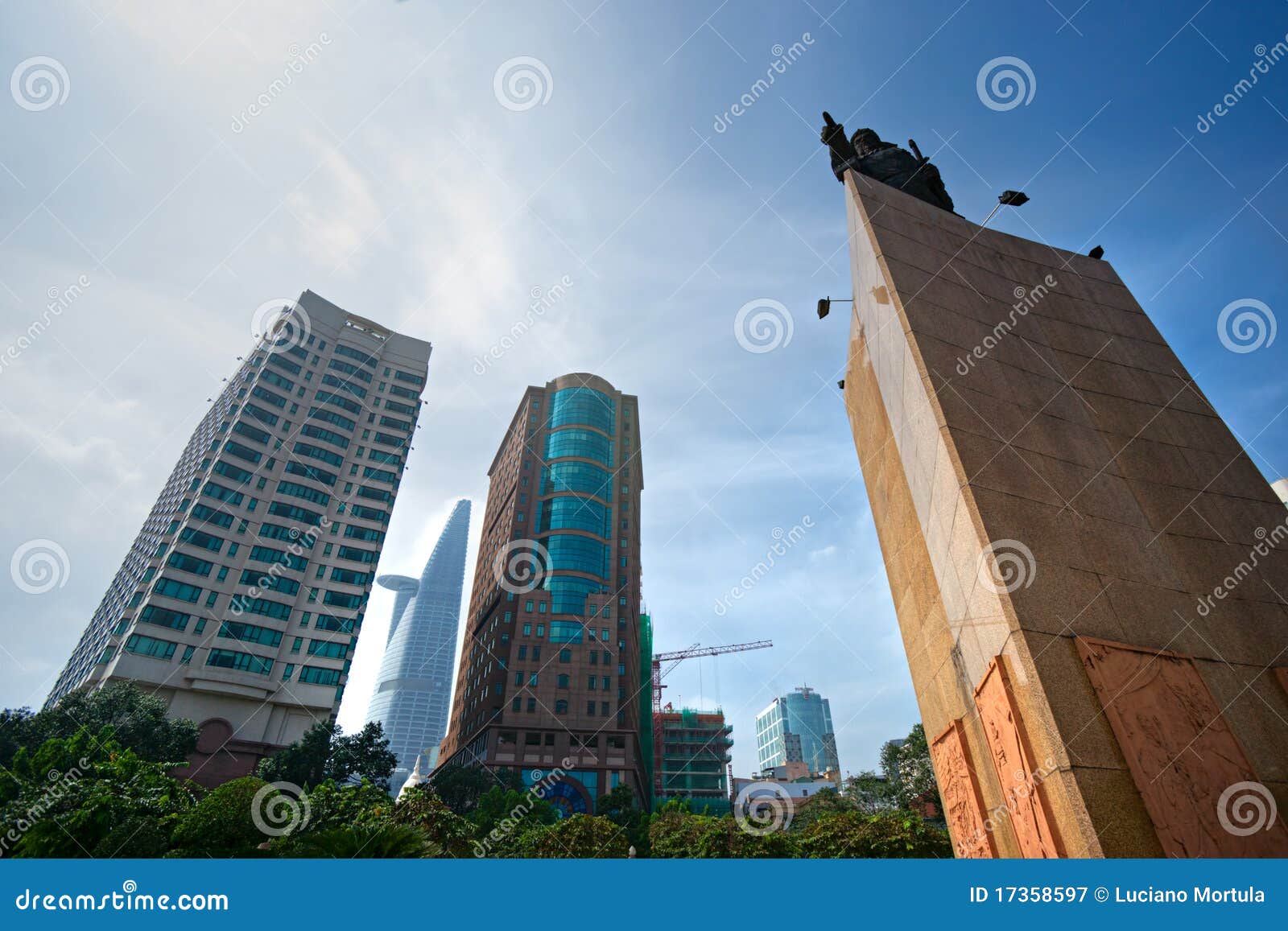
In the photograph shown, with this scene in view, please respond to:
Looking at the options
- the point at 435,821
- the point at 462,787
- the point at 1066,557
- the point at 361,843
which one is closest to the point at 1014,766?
the point at 1066,557

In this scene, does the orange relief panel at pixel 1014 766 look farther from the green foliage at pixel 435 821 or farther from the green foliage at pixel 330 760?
the green foliage at pixel 330 760

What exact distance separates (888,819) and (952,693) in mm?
14790

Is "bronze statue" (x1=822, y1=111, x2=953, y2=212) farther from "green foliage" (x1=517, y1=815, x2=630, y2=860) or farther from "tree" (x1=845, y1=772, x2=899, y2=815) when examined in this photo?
"tree" (x1=845, y1=772, x2=899, y2=815)

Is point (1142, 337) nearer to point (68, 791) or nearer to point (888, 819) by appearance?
point (888, 819)

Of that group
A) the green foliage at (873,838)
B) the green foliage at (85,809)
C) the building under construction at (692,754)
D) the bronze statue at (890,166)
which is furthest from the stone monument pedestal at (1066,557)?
the building under construction at (692,754)

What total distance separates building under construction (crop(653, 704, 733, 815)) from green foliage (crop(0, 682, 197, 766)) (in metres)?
85.8

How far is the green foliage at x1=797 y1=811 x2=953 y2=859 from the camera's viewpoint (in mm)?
20438

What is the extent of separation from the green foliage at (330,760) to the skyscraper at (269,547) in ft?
24.8

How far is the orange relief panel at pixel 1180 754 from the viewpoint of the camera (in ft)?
20.2

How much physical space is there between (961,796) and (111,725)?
138ft

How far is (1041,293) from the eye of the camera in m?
12.3

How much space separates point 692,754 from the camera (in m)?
113

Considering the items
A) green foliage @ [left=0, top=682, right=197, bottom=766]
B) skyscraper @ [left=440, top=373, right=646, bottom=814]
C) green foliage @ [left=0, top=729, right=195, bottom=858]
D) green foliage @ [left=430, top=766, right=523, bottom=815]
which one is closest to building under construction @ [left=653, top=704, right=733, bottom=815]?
skyscraper @ [left=440, top=373, right=646, bottom=814]

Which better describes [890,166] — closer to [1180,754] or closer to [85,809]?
[1180,754]
